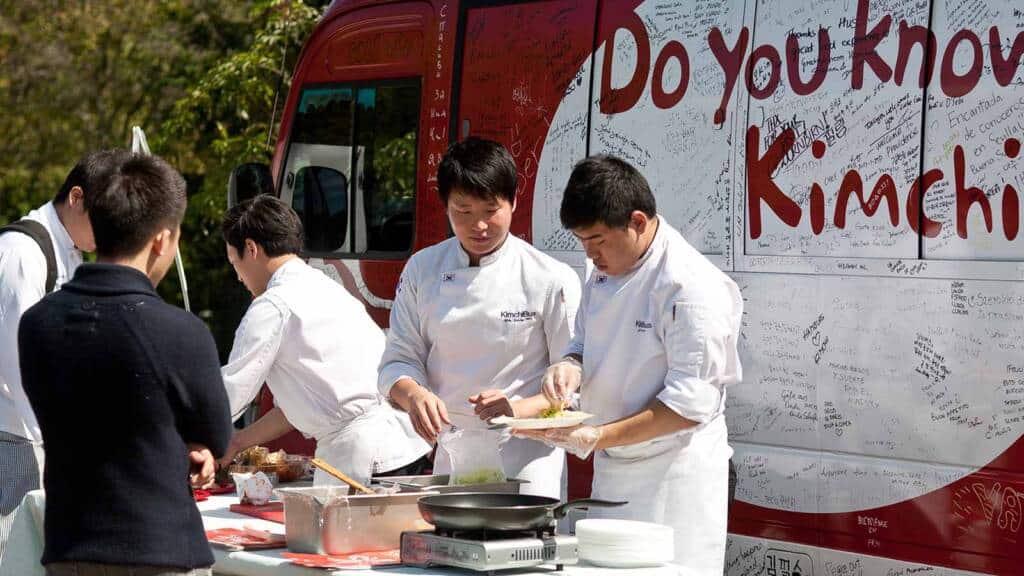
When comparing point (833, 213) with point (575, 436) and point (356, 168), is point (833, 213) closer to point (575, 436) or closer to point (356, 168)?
point (575, 436)

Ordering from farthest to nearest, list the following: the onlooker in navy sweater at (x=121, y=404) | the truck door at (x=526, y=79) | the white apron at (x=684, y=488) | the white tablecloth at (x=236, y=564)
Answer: the truck door at (x=526, y=79) → the white apron at (x=684, y=488) → the white tablecloth at (x=236, y=564) → the onlooker in navy sweater at (x=121, y=404)

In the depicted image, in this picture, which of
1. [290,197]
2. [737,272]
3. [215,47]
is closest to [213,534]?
[737,272]

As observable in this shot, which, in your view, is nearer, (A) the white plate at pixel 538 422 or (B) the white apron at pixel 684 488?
(A) the white plate at pixel 538 422

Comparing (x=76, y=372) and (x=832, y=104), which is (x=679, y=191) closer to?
(x=832, y=104)

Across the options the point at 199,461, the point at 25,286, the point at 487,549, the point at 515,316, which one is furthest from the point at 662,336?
the point at 25,286

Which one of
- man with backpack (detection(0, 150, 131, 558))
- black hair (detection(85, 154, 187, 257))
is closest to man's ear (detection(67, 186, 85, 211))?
man with backpack (detection(0, 150, 131, 558))

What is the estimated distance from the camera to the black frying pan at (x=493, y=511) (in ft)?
12.4

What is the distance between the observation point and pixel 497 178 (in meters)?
4.55

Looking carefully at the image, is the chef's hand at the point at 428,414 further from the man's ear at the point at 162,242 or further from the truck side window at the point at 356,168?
the truck side window at the point at 356,168

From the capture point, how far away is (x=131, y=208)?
3156 mm

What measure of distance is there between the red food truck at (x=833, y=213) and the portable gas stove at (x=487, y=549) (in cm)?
166

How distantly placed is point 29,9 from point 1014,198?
18707 millimetres

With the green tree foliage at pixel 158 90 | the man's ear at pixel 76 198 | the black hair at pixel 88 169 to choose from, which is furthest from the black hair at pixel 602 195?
the green tree foliage at pixel 158 90

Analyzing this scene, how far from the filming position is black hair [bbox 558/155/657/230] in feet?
13.6
